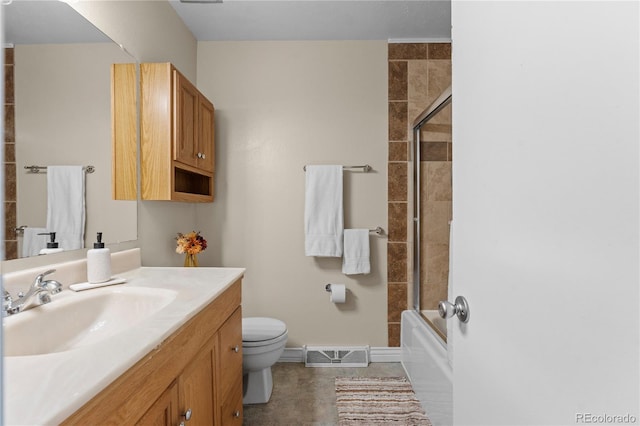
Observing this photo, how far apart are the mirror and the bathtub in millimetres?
1583

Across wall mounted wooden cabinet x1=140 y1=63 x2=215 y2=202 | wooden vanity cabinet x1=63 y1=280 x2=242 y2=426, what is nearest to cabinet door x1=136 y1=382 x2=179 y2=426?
wooden vanity cabinet x1=63 y1=280 x2=242 y2=426

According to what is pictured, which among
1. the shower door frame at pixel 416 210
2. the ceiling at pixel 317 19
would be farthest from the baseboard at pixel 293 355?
the ceiling at pixel 317 19

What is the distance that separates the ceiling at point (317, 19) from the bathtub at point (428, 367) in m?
1.85

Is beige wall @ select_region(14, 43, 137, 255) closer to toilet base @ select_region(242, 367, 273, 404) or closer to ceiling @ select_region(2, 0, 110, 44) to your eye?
ceiling @ select_region(2, 0, 110, 44)

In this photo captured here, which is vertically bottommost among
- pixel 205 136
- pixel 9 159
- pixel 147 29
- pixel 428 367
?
pixel 428 367

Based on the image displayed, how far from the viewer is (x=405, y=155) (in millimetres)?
2432

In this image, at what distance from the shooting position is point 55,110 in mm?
1143

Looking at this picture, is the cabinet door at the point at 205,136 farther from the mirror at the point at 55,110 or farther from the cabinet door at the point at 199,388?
the cabinet door at the point at 199,388

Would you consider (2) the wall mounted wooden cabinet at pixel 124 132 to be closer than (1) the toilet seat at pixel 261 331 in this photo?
Yes

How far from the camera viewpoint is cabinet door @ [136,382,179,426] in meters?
0.80

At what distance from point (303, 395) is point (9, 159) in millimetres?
1782

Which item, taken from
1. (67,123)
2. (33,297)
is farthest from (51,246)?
(67,123)

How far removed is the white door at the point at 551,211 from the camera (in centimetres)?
41

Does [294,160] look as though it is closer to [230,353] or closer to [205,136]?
[205,136]
